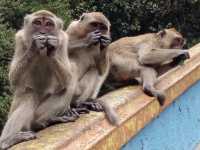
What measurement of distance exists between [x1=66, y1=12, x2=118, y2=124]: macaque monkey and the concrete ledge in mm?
223

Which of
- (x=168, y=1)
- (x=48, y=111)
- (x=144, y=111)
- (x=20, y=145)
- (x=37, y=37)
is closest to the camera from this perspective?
(x=20, y=145)

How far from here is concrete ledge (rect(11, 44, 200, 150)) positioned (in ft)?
13.3

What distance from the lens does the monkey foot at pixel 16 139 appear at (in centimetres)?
432

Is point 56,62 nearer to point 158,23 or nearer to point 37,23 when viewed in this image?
point 37,23

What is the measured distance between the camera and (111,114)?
4.75 m

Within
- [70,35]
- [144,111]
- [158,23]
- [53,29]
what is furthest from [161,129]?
[158,23]

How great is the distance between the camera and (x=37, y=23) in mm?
4637

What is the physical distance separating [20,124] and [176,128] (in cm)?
216

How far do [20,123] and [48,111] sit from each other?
35 centimetres

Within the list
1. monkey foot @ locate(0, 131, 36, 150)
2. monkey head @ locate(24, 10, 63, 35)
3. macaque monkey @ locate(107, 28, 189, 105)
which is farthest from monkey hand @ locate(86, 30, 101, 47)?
monkey foot @ locate(0, 131, 36, 150)

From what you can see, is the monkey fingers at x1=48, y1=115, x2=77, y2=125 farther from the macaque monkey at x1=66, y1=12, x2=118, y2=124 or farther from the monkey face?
the monkey face

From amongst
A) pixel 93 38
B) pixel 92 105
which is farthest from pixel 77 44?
pixel 92 105

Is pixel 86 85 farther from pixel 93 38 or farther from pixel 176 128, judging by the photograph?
pixel 176 128

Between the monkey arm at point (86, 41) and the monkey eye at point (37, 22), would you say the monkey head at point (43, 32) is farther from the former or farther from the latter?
the monkey arm at point (86, 41)
